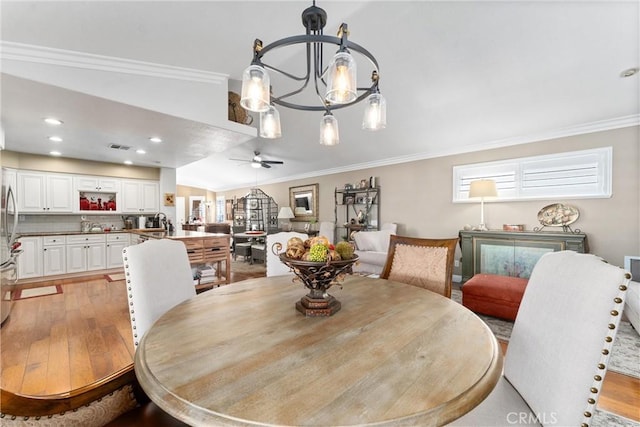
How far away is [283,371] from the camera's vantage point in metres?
0.73

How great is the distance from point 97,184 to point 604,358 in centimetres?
726

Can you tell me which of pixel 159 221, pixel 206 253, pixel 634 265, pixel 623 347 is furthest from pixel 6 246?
pixel 634 265

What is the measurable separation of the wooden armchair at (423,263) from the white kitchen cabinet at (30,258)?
5.96m

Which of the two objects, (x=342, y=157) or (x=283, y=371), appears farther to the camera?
(x=342, y=157)

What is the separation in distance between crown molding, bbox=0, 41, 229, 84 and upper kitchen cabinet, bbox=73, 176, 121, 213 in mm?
4071

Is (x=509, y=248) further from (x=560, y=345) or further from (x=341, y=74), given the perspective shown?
(x=341, y=74)

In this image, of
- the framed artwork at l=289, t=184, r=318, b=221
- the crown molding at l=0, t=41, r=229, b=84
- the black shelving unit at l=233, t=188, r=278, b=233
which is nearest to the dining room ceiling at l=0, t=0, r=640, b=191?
the crown molding at l=0, t=41, r=229, b=84

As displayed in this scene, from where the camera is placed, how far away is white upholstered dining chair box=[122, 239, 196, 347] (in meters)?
1.30

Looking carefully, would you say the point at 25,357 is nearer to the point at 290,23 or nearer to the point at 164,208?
the point at 290,23

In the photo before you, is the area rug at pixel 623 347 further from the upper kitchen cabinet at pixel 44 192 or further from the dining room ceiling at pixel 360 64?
the upper kitchen cabinet at pixel 44 192

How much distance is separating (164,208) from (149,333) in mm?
6168

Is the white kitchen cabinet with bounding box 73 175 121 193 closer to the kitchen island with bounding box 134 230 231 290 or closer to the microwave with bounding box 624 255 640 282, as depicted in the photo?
the kitchen island with bounding box 134 230 231 290

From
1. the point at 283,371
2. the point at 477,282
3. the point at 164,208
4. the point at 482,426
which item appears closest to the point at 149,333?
the point at 283,371

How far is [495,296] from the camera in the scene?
9.27 ft
